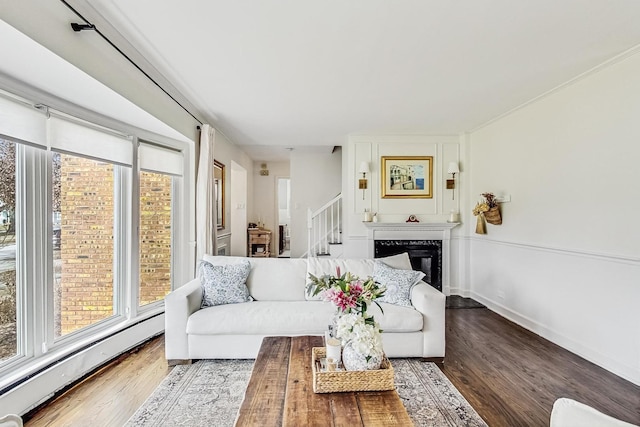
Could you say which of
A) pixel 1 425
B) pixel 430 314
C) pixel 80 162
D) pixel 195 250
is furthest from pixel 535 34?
pixel 195 250

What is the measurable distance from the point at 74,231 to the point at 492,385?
3.52 meters

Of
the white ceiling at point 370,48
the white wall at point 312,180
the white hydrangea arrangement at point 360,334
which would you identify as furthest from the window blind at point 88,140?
the white wall at point 312,180

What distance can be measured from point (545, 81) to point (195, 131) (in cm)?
375

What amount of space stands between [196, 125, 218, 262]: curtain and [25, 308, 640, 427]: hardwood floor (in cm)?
116

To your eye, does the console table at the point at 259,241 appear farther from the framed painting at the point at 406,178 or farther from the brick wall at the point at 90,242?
the brick wall at the point at 90,242

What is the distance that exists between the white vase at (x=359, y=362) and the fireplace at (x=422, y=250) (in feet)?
11.3

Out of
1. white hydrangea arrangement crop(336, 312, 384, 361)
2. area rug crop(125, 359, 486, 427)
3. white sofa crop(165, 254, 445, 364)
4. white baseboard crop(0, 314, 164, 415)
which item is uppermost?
white hydrangea arrangement crop(336, 312, 384, 361)

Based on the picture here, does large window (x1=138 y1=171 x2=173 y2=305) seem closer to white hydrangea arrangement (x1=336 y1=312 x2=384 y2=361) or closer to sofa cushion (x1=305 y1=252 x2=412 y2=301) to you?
sofa cushion (x1=305 y1=252 x2=412 y2=301)

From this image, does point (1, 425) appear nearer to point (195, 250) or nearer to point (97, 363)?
point (97, 363)

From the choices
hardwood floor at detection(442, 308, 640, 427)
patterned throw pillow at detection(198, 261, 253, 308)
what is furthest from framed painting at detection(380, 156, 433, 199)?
patterned throw pillow at detection(198, 261, 253, 308)

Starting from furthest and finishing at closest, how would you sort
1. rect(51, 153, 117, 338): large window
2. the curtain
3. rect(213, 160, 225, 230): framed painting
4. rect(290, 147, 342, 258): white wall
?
rect(290, 147, 342, 258): white wall → rect(213, 160, 225, 230): framed painting → the curtain → rect(51, 153, 117, 338): large window

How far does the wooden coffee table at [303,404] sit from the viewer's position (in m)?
1.30

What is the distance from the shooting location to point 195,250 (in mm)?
3941

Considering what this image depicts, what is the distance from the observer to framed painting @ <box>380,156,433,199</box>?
501 cm
